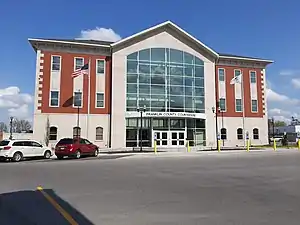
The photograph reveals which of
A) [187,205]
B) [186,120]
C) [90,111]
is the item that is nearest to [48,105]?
[90,111]

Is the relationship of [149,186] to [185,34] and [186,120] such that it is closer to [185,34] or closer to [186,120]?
[186,120]

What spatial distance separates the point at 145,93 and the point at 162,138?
6234mm

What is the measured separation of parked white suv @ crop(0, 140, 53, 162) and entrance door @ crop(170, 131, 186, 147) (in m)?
20.9

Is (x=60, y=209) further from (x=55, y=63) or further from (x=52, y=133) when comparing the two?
(x=55, y=63)

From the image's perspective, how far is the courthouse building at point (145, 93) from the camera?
137ft

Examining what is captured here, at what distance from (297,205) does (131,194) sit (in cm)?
443

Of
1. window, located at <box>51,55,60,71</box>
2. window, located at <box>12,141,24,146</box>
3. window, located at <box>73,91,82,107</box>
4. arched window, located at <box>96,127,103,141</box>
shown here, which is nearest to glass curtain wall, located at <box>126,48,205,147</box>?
arched window, located at <box>96,127,103,141</box>

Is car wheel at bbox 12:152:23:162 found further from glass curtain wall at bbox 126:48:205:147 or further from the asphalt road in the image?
glass curtain wall at bbox 126:48:205:147

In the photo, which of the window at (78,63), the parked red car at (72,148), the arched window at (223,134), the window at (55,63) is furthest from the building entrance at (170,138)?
the parked red car at (72,148)

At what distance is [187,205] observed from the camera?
27.2 feet

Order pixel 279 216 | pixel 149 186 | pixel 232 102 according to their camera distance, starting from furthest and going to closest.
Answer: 1. pixel 232 102
2. pixel 149 186
3. pixel 279 216

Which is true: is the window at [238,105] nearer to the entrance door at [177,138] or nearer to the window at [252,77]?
the window at [252,77]

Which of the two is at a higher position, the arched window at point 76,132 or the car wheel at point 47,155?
the arched window at point 76,132

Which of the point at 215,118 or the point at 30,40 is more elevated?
the point at 30,40
